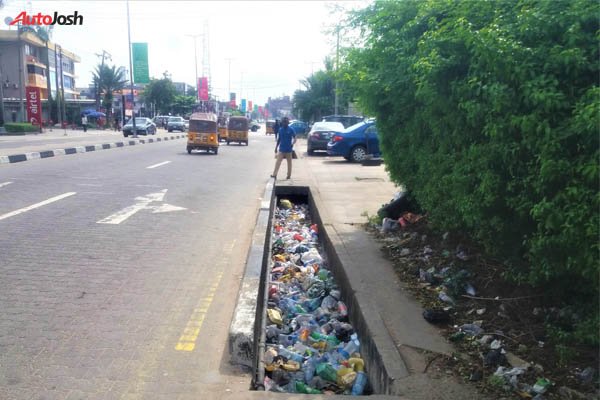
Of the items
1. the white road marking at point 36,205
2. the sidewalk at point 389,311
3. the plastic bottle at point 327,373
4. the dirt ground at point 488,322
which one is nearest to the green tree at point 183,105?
the white road marking at point 36,205

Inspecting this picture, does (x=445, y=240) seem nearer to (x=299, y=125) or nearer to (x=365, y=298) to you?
(x=365, y=298)

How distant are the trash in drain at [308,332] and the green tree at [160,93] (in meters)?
85.2

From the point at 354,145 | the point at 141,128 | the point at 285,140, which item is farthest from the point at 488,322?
the point at 141,128

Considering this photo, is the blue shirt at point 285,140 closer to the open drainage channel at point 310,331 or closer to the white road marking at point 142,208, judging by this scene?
the white road marking at point 142,208

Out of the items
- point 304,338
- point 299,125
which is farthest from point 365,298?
point 299,125

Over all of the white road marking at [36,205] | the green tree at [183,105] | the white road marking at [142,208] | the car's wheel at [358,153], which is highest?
the green tree at [183,105]

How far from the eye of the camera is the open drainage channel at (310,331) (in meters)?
4.04

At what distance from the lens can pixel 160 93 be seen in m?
88.6

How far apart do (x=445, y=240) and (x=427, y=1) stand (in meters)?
2.47

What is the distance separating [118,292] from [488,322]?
11.2 feet

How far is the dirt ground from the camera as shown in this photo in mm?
3131

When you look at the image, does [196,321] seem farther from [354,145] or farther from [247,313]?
[354,145]

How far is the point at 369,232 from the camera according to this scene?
7418mm

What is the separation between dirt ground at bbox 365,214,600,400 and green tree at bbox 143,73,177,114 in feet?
288
